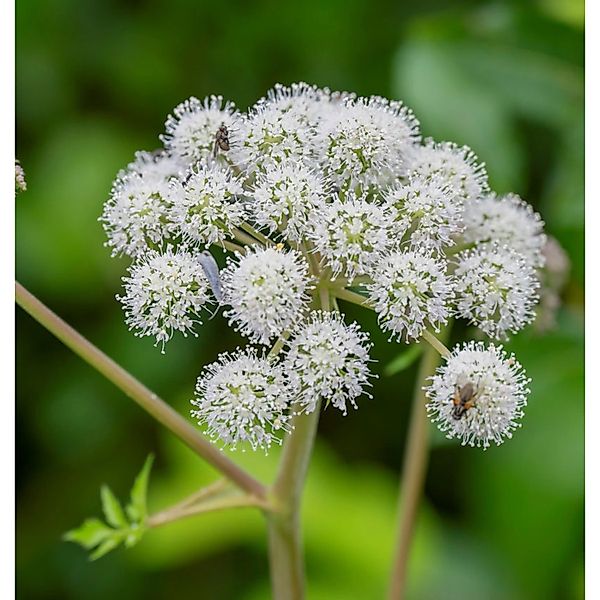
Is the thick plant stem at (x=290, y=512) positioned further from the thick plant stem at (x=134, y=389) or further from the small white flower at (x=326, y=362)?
the small white flower at (x=326, y=362)

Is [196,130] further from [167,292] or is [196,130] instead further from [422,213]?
[422,213]

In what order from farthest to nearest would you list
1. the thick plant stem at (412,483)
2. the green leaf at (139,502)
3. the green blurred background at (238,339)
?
1. the green blurred background at (238,339)
2. the thick plant stem at (412,483)
3. the green leaf at (139,502)

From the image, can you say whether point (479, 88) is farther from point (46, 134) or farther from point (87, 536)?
point (87, 536)

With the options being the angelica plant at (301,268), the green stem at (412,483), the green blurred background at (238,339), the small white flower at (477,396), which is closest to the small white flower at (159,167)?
the angelica plant at (301,268)

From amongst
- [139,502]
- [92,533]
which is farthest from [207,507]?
[92,533]

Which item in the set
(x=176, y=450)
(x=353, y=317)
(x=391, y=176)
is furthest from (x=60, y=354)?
(x=391, y=176)

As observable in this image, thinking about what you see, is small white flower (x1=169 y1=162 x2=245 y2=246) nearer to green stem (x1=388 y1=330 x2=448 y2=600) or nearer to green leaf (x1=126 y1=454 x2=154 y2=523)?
green leaf (x1=126 y1=454 x2=154 y2=523)

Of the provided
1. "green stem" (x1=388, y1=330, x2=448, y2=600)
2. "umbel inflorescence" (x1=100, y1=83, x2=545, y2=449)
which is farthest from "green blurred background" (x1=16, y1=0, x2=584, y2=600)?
"umbel inflorescence" (x1=100, y1=83, x2=545, y2=449)
